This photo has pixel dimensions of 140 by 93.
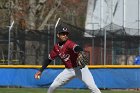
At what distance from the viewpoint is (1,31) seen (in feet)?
70.1

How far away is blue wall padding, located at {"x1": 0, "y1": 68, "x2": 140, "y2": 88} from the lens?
18969mm

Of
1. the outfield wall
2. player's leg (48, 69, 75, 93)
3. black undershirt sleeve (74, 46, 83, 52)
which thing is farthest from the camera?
the outfield wall

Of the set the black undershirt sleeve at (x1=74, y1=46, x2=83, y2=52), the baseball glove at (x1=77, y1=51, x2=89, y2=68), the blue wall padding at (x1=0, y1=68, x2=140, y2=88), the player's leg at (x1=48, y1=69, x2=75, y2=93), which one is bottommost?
the blue wall padding at (x1=0, y1=68, x2=140, y2=88)

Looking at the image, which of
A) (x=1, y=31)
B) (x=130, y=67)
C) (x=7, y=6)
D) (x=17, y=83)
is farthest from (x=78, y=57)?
(x=7, y=6)

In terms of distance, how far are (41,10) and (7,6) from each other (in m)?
2.60

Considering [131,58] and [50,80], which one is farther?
[131,58]

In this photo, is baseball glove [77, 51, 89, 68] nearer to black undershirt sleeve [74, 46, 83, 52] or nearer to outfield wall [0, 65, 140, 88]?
black undershirt sleeve [74, 46, 83, 52]

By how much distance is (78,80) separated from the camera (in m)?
19.2

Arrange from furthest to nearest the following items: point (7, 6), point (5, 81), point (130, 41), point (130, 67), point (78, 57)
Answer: point (7, 6), point (130, 41), point (5, 81), point (130, 67), point (78, 57)

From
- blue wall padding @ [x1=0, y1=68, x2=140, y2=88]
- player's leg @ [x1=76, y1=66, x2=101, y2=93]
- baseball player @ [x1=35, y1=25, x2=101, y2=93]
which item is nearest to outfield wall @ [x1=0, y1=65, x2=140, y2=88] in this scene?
blue wall padding @ [x1=0, y1=68, x2=140, y2=88]

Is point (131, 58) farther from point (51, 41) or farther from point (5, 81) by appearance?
point (5, 81)

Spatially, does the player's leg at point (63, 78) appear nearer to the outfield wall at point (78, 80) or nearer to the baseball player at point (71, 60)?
the baseball player at point (71, 60)

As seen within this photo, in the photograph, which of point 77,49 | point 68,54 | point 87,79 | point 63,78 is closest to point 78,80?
point 63,78

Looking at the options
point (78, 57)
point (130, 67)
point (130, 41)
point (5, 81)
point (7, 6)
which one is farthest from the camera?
point (7, 6)
